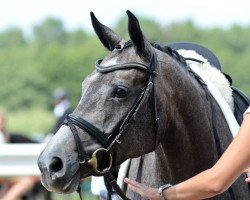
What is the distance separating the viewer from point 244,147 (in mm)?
4547

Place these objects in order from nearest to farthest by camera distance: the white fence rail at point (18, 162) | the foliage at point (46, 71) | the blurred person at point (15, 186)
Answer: the white fence rail at point (18, 162), the blurred person at point (15, 186), the foliage at point (46, 71)

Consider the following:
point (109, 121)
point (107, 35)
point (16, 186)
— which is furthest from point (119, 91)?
point (16, 186)

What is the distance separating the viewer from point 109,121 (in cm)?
509

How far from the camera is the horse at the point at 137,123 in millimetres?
5008

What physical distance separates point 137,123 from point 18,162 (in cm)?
498

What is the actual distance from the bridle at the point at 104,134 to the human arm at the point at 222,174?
1.34ft

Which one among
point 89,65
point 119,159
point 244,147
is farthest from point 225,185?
point 89,65

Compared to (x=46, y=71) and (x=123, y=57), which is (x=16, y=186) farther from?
(x=46, y=71)

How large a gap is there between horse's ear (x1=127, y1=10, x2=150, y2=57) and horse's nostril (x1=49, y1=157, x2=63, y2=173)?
0.87m

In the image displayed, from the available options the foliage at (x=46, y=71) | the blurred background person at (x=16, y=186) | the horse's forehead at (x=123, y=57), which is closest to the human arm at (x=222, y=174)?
the horse's forehead at (x=123, y=57)

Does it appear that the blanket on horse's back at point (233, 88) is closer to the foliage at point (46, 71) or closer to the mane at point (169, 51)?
the mane at point (169, 51)

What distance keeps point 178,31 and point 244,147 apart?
297 feet

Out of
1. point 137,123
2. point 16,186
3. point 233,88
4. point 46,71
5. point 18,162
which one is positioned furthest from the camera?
point 46,71

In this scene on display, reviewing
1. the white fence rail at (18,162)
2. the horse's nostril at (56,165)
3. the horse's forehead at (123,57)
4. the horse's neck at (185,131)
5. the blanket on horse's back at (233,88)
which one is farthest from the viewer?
the white fence rail at (18,162)
